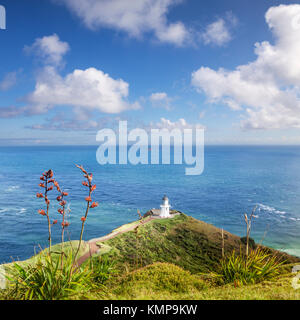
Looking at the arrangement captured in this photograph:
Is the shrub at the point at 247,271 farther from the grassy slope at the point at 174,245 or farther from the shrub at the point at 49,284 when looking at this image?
the grassy slope at the point at 174,245

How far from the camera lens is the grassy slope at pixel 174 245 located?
54.4 ft

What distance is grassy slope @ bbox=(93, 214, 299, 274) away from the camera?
1658 centimetres

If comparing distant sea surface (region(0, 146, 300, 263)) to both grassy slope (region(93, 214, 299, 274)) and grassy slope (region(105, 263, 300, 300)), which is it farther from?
grassy slope (region(105, 263, 300, 300))

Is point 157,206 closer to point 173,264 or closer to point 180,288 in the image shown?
point 173,264

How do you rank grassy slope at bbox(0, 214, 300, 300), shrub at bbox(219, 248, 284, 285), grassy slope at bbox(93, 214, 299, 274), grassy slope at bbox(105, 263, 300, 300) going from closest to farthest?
grassy slope at bbox(105, 263, 300, 300) < grassy slope at bbox(0, 214, 300, 300) < shrub at bbox(219, 248, 284, 285) < grassy slope at bbox(93, 214, 299, 274)

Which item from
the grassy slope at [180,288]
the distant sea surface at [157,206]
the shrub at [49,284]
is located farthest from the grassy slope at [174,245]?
the shrub at [49,284]

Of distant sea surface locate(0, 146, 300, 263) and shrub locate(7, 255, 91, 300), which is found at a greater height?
shrub locate(7, 255, 91, 300)

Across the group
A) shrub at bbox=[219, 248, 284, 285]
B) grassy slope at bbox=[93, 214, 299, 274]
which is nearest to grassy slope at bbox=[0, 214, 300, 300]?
grassy slope at bbox=[93, 214, 299, 274]

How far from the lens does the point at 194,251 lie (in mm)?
19516

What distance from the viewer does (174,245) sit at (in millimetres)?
19938

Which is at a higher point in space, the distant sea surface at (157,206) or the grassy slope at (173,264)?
the grassy slope at (173,264)
